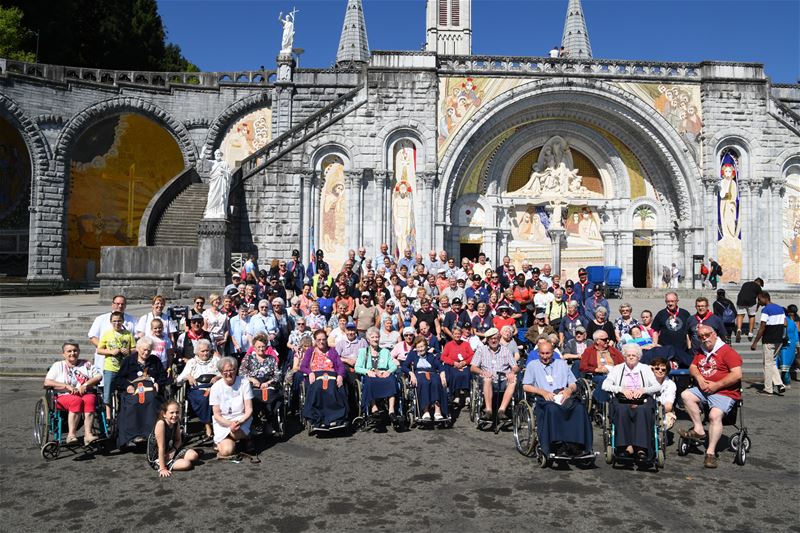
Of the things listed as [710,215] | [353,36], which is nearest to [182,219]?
[710,215]

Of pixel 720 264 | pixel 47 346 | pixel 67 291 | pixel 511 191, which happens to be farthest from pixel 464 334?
pixel 67 291

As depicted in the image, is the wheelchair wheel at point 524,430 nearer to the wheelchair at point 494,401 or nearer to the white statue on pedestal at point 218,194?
the wheelchair at point 494,401

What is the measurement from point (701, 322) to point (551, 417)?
3560 millimetres

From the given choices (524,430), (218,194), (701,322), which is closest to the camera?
(524,430)

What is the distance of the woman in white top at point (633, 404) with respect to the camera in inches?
247

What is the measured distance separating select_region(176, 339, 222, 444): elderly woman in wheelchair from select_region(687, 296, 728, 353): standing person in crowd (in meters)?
6.55

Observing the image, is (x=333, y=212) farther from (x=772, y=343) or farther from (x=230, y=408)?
(x=230, y=408)

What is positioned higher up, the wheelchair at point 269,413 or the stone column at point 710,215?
the stone column at point 710,215

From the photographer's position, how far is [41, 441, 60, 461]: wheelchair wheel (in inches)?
254

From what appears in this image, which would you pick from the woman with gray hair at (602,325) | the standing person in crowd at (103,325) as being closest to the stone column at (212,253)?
the standing person in crowd at (103,325)

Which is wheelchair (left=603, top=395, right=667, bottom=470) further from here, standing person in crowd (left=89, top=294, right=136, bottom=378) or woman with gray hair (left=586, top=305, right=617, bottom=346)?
standing person in crowd (left=89, top=294, right=136, bottom=378)

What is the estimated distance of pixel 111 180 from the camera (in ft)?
84.9

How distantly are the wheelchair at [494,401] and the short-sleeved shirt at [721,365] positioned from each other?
7.35 feet

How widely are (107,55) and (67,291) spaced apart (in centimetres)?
1569
